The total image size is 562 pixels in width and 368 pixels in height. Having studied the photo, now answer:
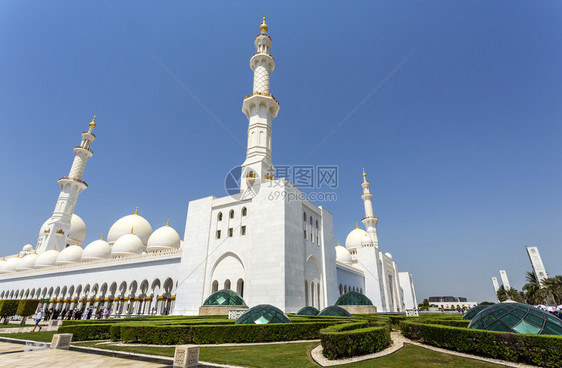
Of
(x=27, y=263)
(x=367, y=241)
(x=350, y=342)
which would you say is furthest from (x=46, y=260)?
(x=350, y=342)

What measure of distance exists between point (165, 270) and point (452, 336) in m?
28.7

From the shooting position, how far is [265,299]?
22.8 meters

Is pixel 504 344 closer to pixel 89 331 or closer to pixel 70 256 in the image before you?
pixel 89 331

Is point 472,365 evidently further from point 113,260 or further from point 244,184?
point 113,260

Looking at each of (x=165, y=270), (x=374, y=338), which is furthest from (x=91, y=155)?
(x=374, y=338)

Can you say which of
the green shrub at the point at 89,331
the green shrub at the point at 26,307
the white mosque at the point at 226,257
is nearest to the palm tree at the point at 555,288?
the white mosque at the point at 226,257

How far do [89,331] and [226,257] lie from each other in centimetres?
1351

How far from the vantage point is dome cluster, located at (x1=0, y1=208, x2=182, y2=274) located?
3734cm

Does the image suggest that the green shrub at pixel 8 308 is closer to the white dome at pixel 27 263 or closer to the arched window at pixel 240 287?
the arched window at pixel 240 287

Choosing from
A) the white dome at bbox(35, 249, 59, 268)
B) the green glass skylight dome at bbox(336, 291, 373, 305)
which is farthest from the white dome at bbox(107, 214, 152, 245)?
the green glass skylight dome at bbox(336, 291, 373, 305)

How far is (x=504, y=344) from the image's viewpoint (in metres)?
8.27

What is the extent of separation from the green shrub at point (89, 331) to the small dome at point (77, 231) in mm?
45962

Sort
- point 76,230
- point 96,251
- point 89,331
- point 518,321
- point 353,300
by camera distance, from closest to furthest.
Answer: point 518,321 → point 89,331 → point 353,300 → point 96,251 → point 76,230

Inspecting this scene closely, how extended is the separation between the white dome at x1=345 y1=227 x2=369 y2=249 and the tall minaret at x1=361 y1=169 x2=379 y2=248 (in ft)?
5.54
